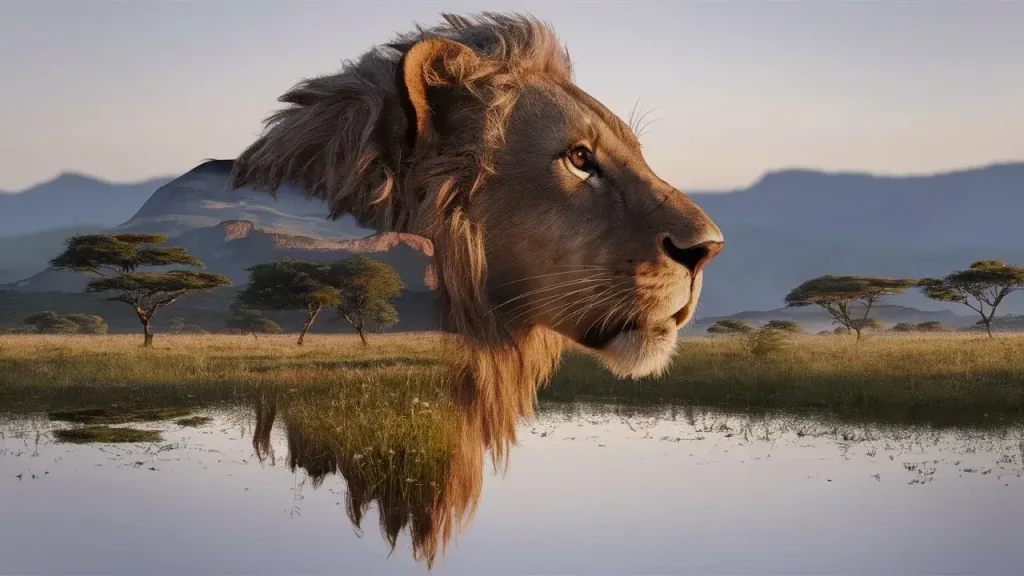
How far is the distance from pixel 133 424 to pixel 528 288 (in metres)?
2.64

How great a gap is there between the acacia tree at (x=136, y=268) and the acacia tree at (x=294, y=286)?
138 millimetres

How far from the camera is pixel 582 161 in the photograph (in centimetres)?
340

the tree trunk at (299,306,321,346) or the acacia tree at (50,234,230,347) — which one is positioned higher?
the acacia tree at (50,234,230,347)

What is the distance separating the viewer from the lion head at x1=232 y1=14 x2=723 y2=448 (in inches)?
127

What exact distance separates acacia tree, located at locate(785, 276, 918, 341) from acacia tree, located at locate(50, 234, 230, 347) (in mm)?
27632

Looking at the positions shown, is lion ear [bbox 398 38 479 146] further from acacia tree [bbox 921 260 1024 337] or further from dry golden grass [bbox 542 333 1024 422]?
acacia tree [bbox 921 260 1024 337]

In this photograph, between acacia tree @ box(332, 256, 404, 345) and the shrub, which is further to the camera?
the shrub

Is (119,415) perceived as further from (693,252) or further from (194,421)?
(693,252)

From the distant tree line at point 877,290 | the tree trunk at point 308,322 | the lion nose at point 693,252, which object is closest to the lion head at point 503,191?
the lion nose at point 693,252

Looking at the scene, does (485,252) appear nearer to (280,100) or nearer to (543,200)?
(543,200)

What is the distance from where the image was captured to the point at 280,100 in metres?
3.59

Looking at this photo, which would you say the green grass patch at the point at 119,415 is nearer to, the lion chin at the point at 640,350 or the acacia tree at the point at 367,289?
the acacia tree at the point at 367,289

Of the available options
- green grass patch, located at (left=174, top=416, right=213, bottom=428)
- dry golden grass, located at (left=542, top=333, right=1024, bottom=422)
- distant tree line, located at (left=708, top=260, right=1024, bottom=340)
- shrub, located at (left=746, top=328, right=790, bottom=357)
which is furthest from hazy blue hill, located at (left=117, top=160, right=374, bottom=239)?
distant tree line, located at (left=708, top=260, right=1024, bottom=340)

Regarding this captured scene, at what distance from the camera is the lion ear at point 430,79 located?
3199 mm
